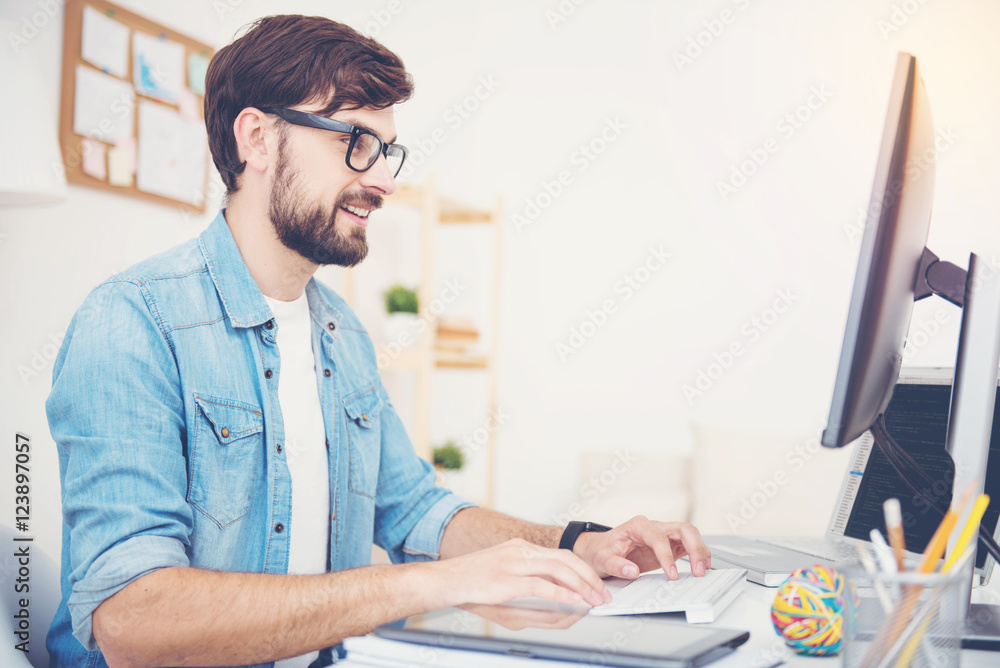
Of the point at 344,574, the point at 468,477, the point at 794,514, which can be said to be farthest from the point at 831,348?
the point at 344,574

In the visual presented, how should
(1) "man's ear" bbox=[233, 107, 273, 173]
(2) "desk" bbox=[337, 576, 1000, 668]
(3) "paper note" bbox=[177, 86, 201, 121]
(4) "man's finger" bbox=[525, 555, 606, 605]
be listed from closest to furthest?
(2) "desk" bbox=[337, 576, 1000, 668]
(4) "man's finger" bbox=[525, 555, 606, 605]
(1) "man's ear" bbox=[233, 107, 273, 173]
(3) "paper note" bbox=[177, 86, 201, 121]

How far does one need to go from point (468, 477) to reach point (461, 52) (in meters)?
1.64

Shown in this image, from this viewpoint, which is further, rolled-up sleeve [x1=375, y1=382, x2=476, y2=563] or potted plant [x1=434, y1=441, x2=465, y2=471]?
potted plant [x1=434, y1=441, x2=465, y2=471]

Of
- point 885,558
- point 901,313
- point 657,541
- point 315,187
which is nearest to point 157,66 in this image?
point 315,187

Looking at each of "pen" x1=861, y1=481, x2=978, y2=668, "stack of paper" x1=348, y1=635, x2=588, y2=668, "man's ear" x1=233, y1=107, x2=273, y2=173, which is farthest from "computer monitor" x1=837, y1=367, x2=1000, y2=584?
"man's ear" x1=233, y1=107, x2=273, y2=173

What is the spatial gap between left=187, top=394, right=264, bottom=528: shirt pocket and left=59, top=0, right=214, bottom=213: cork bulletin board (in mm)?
849

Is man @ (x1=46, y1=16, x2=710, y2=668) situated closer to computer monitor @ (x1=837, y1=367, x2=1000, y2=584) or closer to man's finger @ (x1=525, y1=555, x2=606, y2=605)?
man's finger @ (x1=525, y1=555, x2=606, y2=605)

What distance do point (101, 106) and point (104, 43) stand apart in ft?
0.42

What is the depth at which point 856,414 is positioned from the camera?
682mm

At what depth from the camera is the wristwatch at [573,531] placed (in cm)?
97

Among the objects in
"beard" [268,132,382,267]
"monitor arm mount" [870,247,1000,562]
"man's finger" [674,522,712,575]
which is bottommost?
"man's finger" [674,522,712,575]

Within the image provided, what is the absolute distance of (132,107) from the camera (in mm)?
1631

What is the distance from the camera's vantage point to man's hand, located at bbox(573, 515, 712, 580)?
32.9 inches

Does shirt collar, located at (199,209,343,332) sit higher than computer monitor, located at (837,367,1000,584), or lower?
higher
